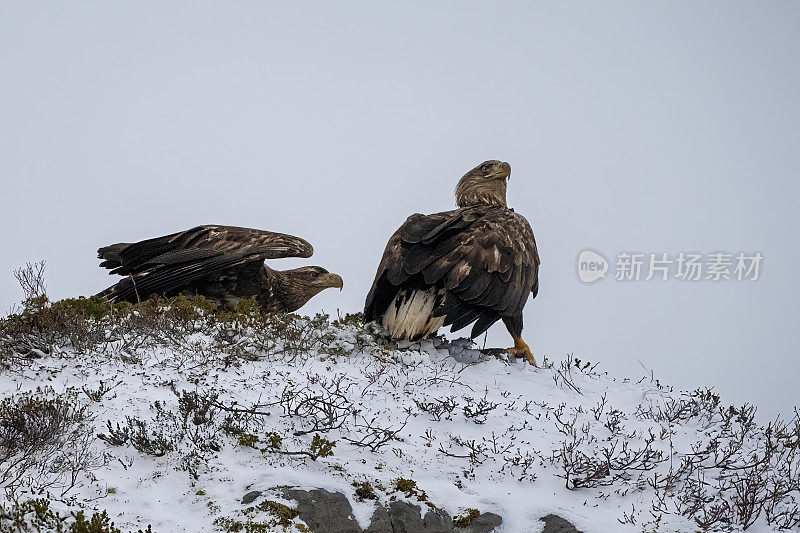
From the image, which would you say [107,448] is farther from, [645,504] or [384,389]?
[645,504]

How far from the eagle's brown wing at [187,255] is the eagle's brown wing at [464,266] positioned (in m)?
1.99

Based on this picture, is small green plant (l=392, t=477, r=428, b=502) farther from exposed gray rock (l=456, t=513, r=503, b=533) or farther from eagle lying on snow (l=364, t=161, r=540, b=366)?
eagle lying on snow (l=364, t=161, r=540, b=366)

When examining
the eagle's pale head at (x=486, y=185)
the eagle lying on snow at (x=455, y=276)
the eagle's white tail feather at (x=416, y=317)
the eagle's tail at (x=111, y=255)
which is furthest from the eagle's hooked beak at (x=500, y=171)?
the eagle's tail at (x=111, y=255)

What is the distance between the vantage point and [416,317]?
10000mm

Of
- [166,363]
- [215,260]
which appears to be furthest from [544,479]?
[215,260]

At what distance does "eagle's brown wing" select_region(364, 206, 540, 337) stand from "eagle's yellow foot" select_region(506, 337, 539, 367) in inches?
14.3

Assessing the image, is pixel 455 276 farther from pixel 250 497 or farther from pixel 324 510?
pixel 250 497

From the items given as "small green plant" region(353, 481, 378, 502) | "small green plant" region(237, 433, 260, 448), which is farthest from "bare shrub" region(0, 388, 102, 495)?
"small green plant" region(353, 481, 378, 502)

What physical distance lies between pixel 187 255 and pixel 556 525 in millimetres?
6980

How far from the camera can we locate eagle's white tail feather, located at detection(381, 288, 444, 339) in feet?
32.7

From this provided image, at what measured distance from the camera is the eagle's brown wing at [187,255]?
1160 cm

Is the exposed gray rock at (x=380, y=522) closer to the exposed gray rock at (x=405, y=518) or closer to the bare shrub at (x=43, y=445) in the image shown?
the exposed gray rock at (x=405, y=518)

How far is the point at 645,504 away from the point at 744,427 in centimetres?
206

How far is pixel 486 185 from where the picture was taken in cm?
1280
